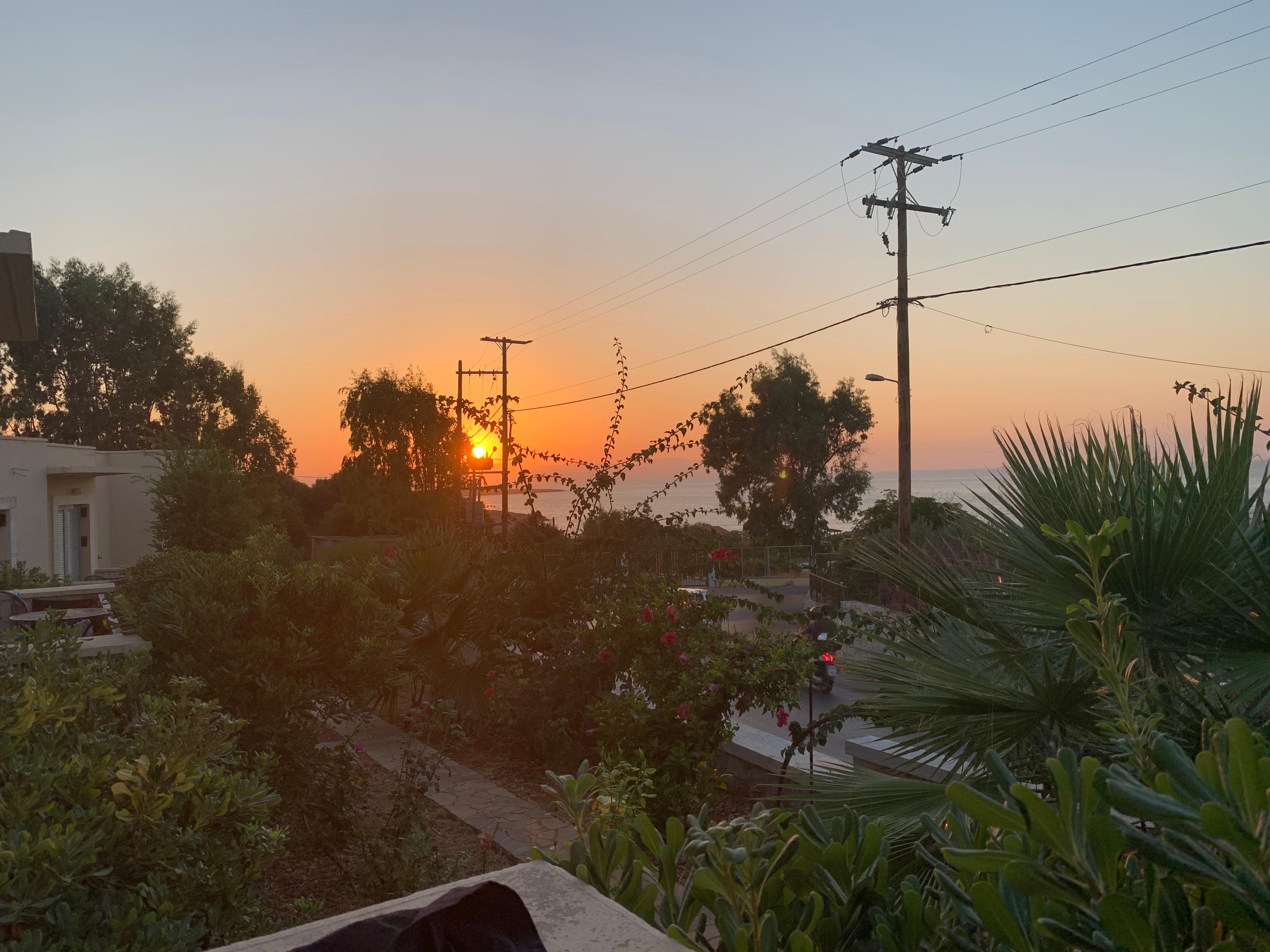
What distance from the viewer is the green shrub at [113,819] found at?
2.01m

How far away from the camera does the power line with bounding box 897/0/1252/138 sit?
439 inches

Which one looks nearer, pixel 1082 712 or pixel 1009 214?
pixel 1082 712

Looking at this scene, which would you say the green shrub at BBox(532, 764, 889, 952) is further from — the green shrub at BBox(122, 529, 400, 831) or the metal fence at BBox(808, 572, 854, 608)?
the metal fence at BBox(808, 572, 854, 608)

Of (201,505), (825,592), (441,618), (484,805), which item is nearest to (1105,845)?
(484,805)

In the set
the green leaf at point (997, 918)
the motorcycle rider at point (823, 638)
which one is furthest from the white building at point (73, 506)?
the green leaf at point (997, 918)

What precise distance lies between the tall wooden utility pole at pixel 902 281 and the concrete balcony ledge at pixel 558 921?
15554 mm

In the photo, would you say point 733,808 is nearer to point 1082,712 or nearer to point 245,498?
point 1082,712

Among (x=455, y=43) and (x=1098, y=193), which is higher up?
(x=455, y=43)

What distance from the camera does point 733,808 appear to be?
6.30 m

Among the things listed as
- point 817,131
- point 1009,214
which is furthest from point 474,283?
point 1009,214

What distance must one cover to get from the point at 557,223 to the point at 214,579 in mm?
13347

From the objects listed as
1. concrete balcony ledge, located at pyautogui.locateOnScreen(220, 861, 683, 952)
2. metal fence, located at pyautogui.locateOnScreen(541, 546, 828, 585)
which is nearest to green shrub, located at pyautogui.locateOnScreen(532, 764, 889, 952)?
concrete balcony ledge, located at pyautogui.locateOnScreen(220, 861, 683, 952)

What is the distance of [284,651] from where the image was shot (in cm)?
481

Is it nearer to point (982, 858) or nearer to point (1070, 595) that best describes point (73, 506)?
point (1070, 595)
